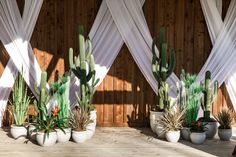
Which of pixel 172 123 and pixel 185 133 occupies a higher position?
pixel 172 123

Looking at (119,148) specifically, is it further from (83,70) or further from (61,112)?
(83,70)

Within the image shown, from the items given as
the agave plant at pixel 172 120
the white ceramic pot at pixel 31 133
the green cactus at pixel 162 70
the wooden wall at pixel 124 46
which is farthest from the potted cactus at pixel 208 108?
the white ceramic pot at pixel 31 133

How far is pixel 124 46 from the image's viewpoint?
253 inches

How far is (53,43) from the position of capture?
6.30m

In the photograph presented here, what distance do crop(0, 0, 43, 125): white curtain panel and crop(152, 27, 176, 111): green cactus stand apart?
1.85 m

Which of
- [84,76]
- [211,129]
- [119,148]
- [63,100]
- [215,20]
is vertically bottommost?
[119,148]

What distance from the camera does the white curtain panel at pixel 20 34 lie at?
19.9ft

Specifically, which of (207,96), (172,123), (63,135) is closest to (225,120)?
(207,96)

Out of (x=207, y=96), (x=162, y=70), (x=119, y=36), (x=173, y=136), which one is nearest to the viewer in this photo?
(x=173, y=136)

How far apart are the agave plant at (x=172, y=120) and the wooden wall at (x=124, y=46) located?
3.24 feet

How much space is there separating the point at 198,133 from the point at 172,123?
38 cm

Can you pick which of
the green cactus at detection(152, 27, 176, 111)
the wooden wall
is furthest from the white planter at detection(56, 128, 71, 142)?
the green cactus at detection(152, 27, 176, 111)

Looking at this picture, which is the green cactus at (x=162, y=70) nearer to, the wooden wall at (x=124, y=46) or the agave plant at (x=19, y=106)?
the wooden wall at (x=124, y=46)

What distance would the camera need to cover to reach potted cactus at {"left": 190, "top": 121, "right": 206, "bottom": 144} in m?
5.42
